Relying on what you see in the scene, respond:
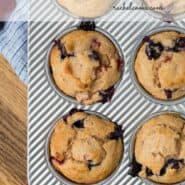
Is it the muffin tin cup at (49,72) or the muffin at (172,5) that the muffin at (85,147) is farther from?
the muffin at (172,5)

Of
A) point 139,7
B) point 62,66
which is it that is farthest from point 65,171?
point 139,7

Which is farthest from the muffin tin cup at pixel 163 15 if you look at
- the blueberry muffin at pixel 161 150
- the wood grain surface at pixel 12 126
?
the wood grain surface at pixel 12 126

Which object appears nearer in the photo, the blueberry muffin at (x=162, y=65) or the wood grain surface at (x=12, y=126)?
the blueberry muffin at (x=162, y=65)

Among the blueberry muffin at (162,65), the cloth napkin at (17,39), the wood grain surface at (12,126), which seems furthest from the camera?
the wood grain surface at (12,126)

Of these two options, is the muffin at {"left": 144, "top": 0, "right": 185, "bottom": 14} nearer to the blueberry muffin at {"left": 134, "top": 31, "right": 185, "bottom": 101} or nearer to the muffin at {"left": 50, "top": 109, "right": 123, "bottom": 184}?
the blueberry muffin at {"left": 134, "top": 31, "right": 185, "bottom": 101}

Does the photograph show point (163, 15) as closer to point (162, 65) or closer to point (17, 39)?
point (162, 65)

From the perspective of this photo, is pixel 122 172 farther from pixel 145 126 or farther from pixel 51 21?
pixel 51 21

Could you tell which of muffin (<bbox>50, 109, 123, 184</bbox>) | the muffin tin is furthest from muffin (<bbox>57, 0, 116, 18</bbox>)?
muffin (<bbox>50, 109, 123, 184</bbox>)
